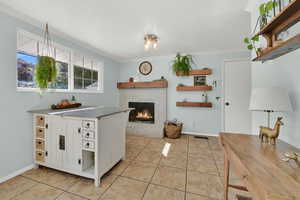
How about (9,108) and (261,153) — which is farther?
(9,108)

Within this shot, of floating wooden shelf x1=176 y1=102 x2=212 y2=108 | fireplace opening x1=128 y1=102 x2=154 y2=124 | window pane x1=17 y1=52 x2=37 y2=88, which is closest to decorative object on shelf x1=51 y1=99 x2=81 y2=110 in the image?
window pane x1=17 y1=52 x2=37 y2=88

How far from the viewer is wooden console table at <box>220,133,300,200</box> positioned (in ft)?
1.63

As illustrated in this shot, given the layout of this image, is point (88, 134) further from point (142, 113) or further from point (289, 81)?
point (142, 113)

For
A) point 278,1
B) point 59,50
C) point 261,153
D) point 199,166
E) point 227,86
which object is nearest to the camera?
point 261,153

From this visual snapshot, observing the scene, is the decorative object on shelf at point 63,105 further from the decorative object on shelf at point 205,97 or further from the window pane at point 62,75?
the decorative object on shelf at point 205,97

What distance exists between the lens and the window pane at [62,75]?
2.52 meters

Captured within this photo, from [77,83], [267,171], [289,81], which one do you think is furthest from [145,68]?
→ [267,171]

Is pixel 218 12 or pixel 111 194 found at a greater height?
pixel 218 12

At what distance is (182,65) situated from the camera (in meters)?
3.52

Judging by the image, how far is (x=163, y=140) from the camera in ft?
11.0

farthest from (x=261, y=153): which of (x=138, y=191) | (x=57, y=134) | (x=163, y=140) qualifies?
(x=163, y=140)

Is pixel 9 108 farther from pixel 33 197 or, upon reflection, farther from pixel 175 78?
pixel 175 78

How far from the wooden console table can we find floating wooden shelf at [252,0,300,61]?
754mm

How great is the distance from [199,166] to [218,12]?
96.5 inches
